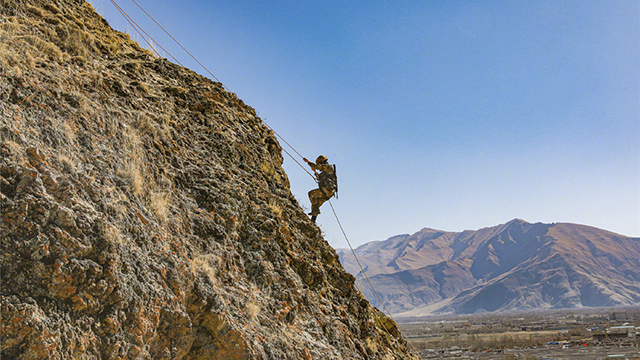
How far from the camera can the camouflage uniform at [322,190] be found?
40.5 ft

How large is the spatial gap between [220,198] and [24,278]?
363 centimetres

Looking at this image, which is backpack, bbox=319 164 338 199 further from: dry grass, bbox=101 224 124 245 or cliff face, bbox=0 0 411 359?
dry grass, bbox=101 224 124 245

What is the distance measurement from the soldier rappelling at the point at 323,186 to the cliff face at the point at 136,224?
2544 mm

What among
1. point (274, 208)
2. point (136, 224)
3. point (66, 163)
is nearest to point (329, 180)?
point (274, 208)

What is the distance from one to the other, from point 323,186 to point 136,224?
24.1 feet

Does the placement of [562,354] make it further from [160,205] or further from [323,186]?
[160,205]

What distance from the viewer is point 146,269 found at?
17.2ft

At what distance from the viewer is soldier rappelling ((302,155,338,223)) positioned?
40.5 ft

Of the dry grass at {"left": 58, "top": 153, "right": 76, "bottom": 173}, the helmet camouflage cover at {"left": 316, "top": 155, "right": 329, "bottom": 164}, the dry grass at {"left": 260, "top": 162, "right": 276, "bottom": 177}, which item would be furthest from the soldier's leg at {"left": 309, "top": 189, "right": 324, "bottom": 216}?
the dry grass at {"left": 58, "top": 153, "right": 76, "bottom": 173}

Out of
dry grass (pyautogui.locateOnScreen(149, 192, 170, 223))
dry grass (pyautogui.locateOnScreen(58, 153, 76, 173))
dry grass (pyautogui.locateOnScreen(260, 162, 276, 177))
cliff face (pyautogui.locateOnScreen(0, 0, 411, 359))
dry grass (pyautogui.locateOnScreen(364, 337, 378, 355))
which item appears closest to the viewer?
cliff face (pyautogui.locateOnScreen(0, 0, 411, 359))

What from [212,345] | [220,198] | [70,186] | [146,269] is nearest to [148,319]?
[146,269]

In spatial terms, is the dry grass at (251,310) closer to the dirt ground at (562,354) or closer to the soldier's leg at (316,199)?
the soldier's leg at (316,199)

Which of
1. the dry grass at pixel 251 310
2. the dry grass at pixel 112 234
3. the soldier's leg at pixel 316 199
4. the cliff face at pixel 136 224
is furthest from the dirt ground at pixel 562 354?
the dry grass at pixel 112 234

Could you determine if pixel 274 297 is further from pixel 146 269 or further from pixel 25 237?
pixel 25 237
